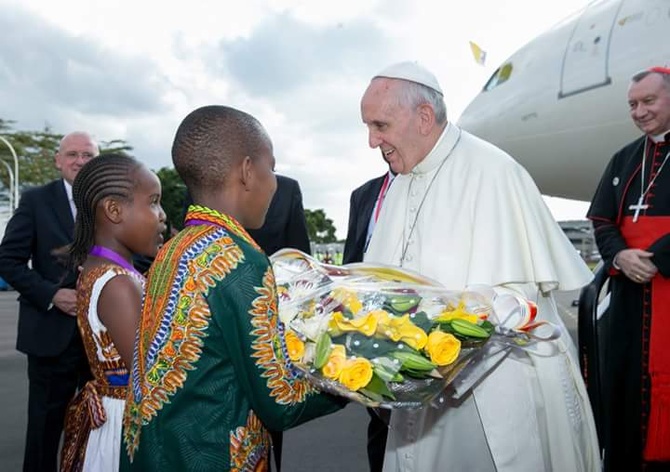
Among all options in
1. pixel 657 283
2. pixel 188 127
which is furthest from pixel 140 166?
pixel 657 283

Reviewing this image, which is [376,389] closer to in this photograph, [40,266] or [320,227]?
[40,266]

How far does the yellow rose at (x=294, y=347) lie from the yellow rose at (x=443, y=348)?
326 mm

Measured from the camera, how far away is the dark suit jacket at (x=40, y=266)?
3.42 meters

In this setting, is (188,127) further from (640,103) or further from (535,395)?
(640,103)

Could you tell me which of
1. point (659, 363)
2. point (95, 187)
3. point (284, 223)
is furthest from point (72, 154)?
point (659, 363)

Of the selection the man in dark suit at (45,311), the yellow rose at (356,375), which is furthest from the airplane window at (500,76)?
the yellow rose at (356,375)

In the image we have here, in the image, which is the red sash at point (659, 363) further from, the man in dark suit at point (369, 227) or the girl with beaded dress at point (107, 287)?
the girl with beaded dress at point (107, 287)

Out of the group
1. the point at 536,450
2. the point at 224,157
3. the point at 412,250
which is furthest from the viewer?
the point at 412,250

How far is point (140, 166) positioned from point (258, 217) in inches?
37.7

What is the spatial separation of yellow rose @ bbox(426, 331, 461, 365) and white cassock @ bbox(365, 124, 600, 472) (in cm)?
64

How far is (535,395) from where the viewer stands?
2.24 meters

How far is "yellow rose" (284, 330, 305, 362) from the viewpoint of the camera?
1614mm

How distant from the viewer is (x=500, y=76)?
892cm

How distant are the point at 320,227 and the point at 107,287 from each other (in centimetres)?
9235
